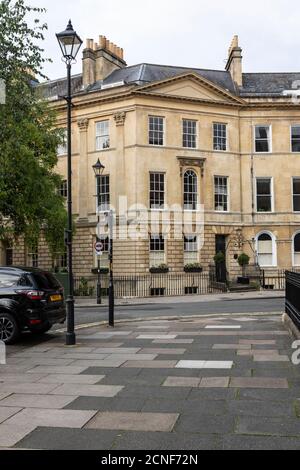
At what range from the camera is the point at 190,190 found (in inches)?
1479

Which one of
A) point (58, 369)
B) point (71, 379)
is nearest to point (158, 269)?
point (58, 369)

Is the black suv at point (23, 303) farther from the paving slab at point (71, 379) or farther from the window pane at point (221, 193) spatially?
the window pane at point (221, 193)

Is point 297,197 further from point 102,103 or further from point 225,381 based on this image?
point 225,381

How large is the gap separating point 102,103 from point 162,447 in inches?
1365

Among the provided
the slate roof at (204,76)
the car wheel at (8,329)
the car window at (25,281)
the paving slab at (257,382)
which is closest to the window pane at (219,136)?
the slate roof at (204,76)

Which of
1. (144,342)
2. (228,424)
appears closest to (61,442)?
(228,424)

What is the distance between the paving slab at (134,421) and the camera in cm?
538

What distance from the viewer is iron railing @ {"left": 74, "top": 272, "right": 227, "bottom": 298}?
112ft

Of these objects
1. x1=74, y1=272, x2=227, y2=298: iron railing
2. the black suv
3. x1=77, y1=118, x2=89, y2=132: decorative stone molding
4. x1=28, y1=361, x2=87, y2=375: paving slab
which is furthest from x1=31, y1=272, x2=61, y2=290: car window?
x1=77, y1=118, x2=89, y2=132: decorative stone molding

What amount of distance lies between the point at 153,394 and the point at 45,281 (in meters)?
6.16

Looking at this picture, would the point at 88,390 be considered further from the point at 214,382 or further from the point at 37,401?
the point at 214,382

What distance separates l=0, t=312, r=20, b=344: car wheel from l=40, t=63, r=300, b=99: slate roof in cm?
2778
